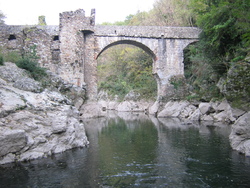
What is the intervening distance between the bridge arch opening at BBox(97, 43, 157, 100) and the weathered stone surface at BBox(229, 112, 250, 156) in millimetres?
16128

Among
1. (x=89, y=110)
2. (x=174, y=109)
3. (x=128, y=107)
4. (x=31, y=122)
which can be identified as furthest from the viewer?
(x=128, y=107)

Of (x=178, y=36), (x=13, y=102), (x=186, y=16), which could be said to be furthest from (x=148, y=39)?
(x=13, y=102)

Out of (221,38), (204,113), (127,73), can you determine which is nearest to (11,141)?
(221,38)

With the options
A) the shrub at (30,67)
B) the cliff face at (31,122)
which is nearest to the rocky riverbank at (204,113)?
the cliff face at (31,122)

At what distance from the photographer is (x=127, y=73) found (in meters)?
30.2

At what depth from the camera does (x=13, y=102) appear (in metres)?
7.04

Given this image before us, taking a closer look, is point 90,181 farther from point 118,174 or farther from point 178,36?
point 178,36

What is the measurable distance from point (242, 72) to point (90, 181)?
6078 mm

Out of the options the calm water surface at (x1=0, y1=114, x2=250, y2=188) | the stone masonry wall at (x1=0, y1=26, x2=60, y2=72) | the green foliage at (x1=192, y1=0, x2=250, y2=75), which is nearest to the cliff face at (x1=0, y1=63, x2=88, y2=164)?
the calm water surface at (x1=0, y1=114, x2=250, y2=188)

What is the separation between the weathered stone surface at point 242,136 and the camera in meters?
6.45

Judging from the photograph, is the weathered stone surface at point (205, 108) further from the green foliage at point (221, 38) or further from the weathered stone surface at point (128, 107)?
the weathered stone surface at point (128, 107)

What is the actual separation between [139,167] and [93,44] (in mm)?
12866

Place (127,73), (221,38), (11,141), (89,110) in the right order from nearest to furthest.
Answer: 1. (11,141)
2. (221,38)
3. (89,110)
4. (127,73)

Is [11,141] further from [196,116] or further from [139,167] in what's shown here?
[196,116]
